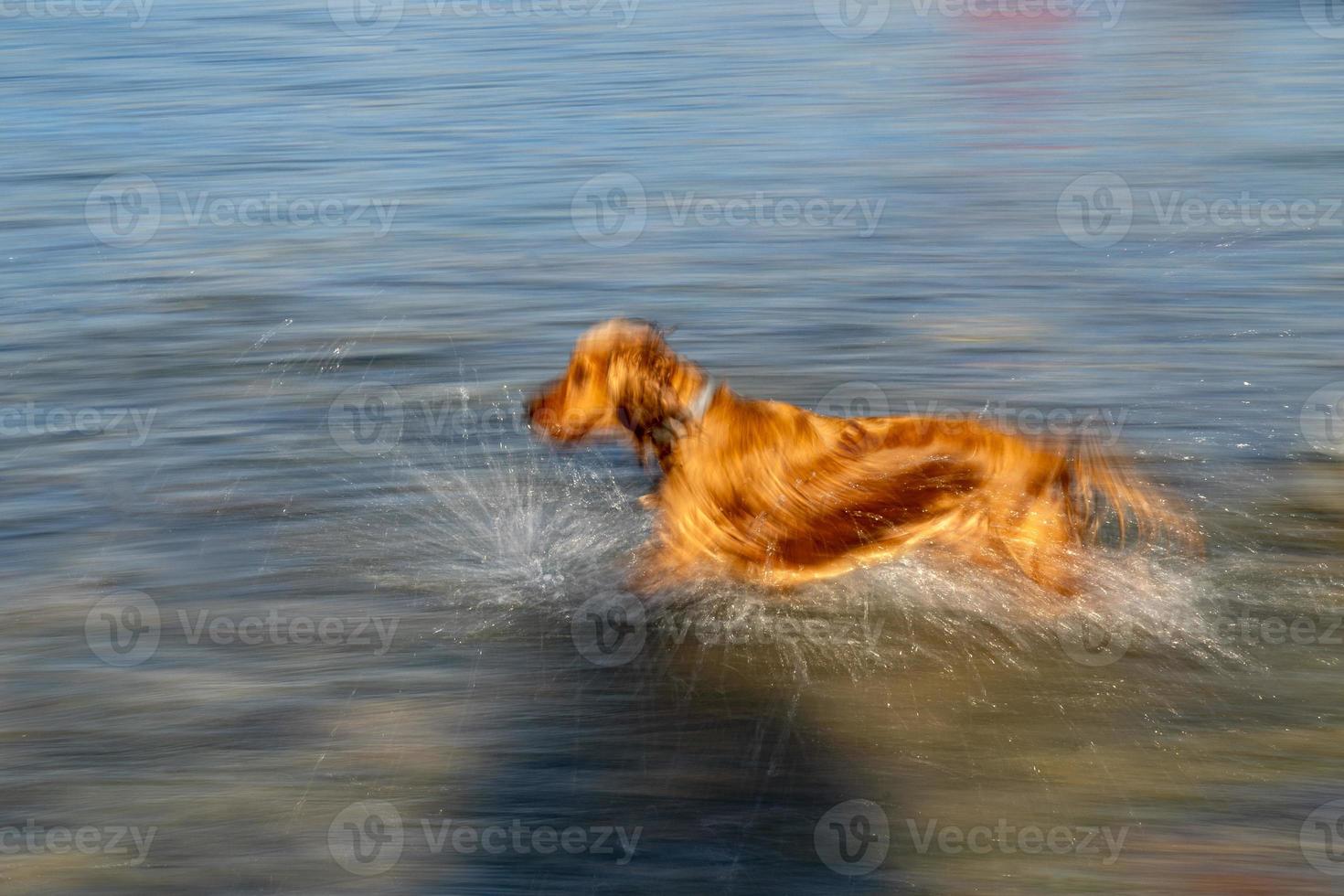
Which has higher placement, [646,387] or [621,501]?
[646,387]

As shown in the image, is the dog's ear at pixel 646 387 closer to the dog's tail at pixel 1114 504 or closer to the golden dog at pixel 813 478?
the golden dog at pixel 813 478

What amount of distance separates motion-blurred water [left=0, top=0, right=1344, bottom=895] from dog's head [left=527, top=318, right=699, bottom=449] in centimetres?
81

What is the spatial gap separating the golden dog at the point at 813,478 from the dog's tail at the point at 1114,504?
0.01 metres

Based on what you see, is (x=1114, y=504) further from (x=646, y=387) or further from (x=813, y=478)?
(x=646, y=387)

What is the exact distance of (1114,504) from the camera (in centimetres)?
551

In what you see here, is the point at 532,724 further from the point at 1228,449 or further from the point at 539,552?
the point at 1228,449

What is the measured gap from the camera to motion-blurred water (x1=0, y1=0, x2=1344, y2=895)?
4.33 meters

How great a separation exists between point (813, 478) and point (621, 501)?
122 cm

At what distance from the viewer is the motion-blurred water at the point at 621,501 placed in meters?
4.33

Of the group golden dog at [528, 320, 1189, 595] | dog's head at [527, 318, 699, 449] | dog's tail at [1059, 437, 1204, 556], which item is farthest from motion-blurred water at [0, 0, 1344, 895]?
dog's head at [527, 318, 699, 449]

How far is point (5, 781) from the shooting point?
14.8 feet

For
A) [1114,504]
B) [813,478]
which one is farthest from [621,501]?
[1114,504]

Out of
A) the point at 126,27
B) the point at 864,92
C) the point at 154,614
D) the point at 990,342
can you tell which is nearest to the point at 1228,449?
the point at 990,342

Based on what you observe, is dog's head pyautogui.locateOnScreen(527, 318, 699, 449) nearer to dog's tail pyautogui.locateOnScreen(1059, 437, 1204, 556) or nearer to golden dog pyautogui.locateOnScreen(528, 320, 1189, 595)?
golden dog pyautogui.locateOnScreen(528, 320, 1189, 595)
